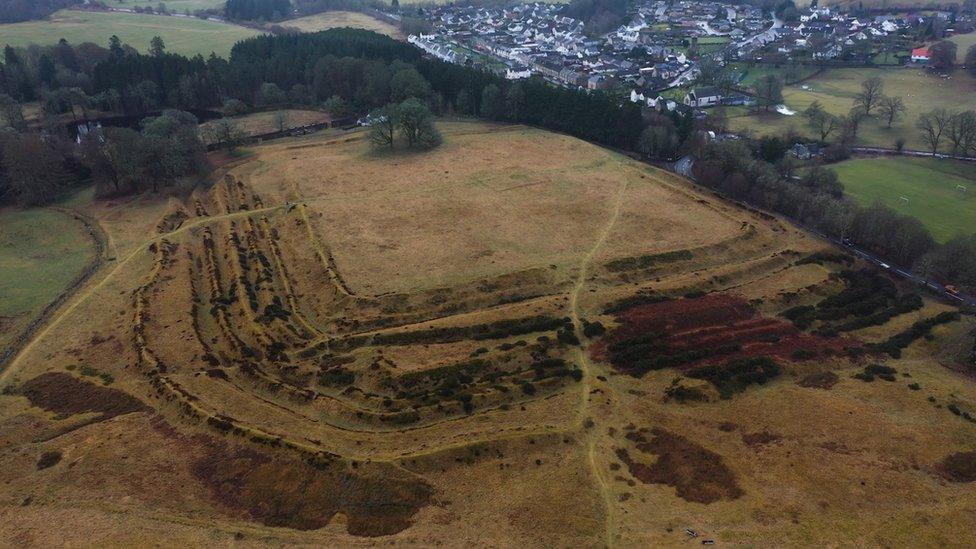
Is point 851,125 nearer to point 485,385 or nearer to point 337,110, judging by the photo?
point 485,385

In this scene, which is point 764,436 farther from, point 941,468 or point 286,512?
point 286,512

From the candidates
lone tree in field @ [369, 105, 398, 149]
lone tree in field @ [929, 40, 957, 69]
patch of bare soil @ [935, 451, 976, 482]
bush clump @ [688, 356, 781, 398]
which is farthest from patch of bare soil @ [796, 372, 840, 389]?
lone tree in field @ [929, 40, 957, 69]

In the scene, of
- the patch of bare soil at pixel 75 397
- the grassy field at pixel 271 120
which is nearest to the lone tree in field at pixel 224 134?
the grassy field at pixel 271 120

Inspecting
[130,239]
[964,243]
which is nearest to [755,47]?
[964,243]

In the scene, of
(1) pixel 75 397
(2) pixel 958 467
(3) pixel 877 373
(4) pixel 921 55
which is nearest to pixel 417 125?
(1) pixel 75 397

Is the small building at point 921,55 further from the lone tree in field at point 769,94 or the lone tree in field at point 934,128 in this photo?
the lone tree in field at point 934,128
